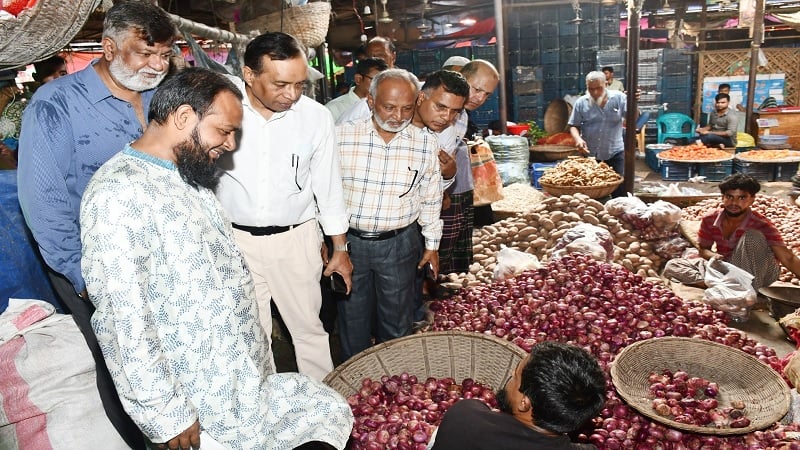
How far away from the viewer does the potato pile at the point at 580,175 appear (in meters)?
6.33

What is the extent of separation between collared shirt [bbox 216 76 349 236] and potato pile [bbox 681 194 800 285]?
14.0ft

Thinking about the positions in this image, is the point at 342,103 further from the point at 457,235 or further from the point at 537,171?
the point at 537,171

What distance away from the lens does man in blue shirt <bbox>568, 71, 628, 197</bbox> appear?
7.35m

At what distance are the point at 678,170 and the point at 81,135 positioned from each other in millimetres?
8758

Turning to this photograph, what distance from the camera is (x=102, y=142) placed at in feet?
7.41

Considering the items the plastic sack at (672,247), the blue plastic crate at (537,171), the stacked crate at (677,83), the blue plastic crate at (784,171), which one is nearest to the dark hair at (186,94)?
the plastic sack at (672,247)

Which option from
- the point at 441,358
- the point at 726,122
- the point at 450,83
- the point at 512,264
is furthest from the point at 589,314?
the point at 726,122

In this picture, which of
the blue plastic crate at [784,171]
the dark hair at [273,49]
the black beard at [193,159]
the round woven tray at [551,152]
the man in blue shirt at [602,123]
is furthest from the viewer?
the blue plastic crate at [784,171]

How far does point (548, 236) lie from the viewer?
5371 mm

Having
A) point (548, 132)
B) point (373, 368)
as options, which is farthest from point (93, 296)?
point (548, 132)

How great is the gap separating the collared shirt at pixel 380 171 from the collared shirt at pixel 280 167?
0.87 feet

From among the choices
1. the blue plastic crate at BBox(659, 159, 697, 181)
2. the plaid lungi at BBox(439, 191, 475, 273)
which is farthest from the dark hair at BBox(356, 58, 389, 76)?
the blue plastic crate at BBox(659, 159, 697, 181)

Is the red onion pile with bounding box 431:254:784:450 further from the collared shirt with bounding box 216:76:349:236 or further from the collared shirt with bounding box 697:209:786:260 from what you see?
the collared shirt with bounding box 216:76:349:236

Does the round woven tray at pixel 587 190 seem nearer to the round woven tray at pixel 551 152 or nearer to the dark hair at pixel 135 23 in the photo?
the round woven tray at pixel 551 152
